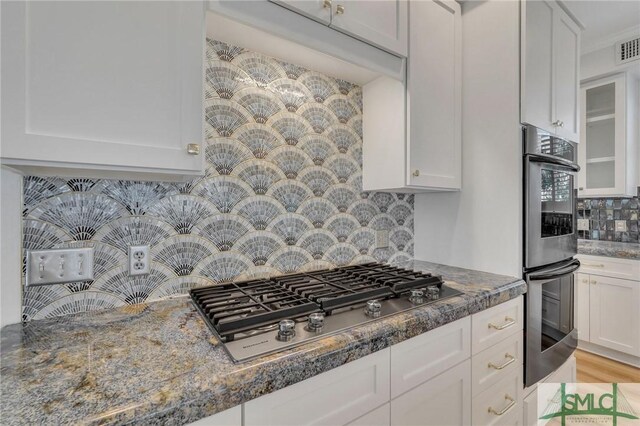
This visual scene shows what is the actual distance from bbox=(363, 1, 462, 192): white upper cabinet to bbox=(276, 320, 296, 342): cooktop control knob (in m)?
0.96

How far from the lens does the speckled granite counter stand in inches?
95.3

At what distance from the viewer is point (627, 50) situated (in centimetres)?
262

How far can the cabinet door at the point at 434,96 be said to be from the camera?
59.3 inches

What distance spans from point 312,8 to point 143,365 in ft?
4.08

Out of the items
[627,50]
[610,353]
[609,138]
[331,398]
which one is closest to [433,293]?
[331,398]

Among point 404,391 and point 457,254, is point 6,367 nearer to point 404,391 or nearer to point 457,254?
point 404,391

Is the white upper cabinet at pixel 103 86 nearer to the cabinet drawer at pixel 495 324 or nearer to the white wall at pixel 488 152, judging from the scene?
the cabinet drawer at pixel 495 324

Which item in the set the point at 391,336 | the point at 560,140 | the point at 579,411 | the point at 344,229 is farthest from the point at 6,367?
the point at 579,411

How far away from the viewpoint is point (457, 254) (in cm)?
182

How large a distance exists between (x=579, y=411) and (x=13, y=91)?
121 inches

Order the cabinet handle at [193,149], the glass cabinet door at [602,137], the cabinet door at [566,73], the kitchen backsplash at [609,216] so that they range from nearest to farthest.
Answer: the cabinet handle at [193,149] < the cabinet door at [566,73] < the glass cabinet door at [602,137] < the kitchen backsplash at [609,216]

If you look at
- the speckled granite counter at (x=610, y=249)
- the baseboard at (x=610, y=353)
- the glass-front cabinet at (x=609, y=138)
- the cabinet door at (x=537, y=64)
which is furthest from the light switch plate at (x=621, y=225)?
the cabinet door at (x=537, y=64)

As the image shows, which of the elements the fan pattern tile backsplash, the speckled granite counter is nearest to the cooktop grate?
the fan pattern tile backsplash

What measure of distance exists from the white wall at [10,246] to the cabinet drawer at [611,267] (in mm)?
3687
